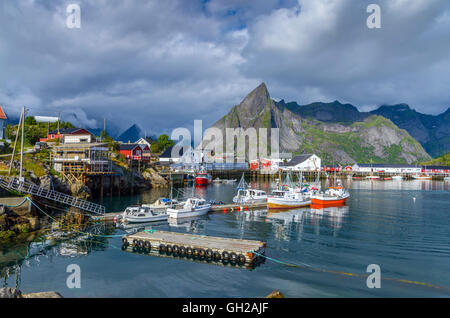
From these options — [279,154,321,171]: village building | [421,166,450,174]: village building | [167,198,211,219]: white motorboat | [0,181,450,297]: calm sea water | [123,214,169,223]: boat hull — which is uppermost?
[279,154,321,171]: village building

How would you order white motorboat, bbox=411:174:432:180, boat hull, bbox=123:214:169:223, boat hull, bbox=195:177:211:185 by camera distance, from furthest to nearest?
white motorboat, bbox=411:174:432:180
boat hull, bbox=195:177:211:185
boat hull, bbox=123:214:169:223

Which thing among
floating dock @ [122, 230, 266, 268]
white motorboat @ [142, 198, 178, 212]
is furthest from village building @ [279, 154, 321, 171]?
floating dock @ [122, 230, 266, 268]

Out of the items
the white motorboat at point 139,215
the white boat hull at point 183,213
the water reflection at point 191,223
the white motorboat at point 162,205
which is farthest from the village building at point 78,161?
the water reflection at point 191,223

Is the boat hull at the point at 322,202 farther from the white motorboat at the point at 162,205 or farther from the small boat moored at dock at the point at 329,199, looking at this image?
the white motorboat at the point at 162,205

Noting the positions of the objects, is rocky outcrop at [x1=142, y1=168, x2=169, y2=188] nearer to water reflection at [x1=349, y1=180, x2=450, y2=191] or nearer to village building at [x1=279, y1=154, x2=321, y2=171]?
water reflection at [x1=349, y1=180, x2=450, y2=191]

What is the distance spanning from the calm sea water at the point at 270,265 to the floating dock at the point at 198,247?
3.63 feet

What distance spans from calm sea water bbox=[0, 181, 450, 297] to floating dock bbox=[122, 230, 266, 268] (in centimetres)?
111

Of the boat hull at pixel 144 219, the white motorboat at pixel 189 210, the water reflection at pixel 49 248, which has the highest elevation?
the white motorboat at pixel 189 210

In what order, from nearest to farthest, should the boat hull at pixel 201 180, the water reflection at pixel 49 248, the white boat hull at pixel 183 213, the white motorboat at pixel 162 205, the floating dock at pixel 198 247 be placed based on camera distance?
the water reflection at pixel 49 248 < the floating dock at pixel 198 247 < the white boat hull at pixel 183 213 < the white motorboat at pixel 162 205 < the boat hull at pixel 201 180

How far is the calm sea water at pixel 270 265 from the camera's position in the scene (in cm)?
1891

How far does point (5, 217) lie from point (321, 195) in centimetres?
4936

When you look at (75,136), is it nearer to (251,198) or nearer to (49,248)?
(251,198)

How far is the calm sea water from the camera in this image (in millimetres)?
18906

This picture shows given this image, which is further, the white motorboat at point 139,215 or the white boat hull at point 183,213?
the white boat hull at point 183,213
